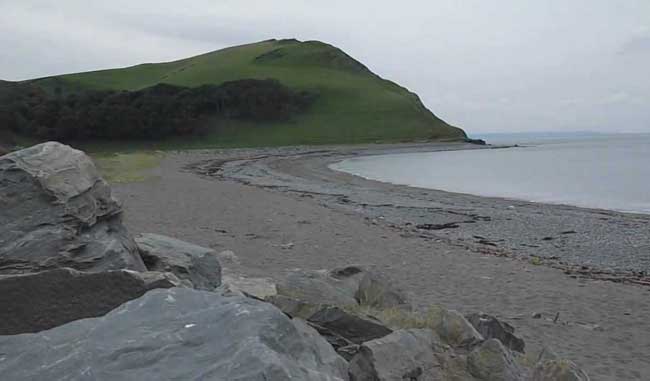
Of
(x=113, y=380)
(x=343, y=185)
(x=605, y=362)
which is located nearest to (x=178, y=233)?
(x=605, y=362)

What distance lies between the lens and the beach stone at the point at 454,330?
6.05 m

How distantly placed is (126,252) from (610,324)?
278 inches

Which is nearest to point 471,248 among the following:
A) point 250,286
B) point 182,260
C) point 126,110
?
point 250,286

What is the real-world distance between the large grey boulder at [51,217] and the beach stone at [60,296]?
122 centimetres

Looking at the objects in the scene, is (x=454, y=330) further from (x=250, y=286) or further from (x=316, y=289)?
(x=250, y=286)

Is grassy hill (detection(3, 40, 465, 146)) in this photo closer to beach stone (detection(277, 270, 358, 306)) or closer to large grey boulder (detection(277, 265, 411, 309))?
large grey boulder (detection(277, 265, 411, 309))

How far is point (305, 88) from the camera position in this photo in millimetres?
141875

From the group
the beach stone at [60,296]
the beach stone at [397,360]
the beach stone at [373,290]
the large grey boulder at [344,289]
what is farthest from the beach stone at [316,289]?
the beach stone at [60,296]

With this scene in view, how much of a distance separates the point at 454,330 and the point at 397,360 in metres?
1.19

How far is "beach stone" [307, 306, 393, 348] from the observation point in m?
5.79

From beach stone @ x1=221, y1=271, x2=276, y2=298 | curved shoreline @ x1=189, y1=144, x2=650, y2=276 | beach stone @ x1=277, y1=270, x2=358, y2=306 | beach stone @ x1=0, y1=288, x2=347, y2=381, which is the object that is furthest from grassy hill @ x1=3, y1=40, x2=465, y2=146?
beach stone @ x1=0, y1=288, x2=347, y2=381

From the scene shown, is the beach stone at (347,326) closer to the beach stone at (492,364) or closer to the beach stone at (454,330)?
the beach stone at (454,330)

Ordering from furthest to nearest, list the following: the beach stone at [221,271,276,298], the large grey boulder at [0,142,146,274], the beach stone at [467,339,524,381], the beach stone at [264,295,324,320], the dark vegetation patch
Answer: the dark vegetation patch → the beach stone at [221,271,276,298] → the large grey boulder at [0,142,146,274] → the beach stone at [264,295,324,320] → the beach stone at [467,339,524,381]

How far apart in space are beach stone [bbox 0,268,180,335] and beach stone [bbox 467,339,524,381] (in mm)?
2553
